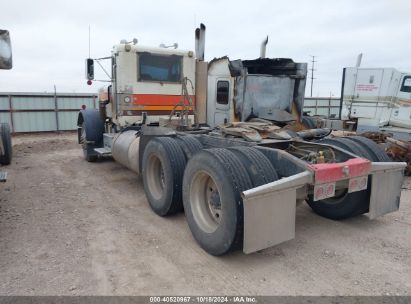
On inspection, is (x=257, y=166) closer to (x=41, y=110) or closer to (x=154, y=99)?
(x=154, y=99)

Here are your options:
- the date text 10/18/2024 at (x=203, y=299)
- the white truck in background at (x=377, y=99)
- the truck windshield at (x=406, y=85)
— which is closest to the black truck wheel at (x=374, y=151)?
the date text 10/18/2024 at (x=203, y=299)

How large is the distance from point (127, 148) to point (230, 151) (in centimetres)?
324

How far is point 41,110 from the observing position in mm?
15164

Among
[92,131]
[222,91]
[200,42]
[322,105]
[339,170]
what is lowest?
[92,131]

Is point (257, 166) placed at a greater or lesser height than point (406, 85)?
lesser

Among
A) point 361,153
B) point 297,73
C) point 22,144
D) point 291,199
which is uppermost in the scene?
point 297,73

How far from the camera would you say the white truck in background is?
10.8 metres

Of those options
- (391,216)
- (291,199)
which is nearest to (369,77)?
(391,216)

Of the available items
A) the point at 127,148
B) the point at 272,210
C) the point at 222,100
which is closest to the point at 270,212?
the point at 272,210

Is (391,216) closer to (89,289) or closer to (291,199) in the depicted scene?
(291,199)

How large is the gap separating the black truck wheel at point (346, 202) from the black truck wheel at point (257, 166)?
1098 mm

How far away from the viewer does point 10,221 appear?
4.73 metres

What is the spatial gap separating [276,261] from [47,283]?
2.24 meters

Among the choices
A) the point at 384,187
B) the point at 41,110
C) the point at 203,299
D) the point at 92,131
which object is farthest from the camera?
the point at 41,110
